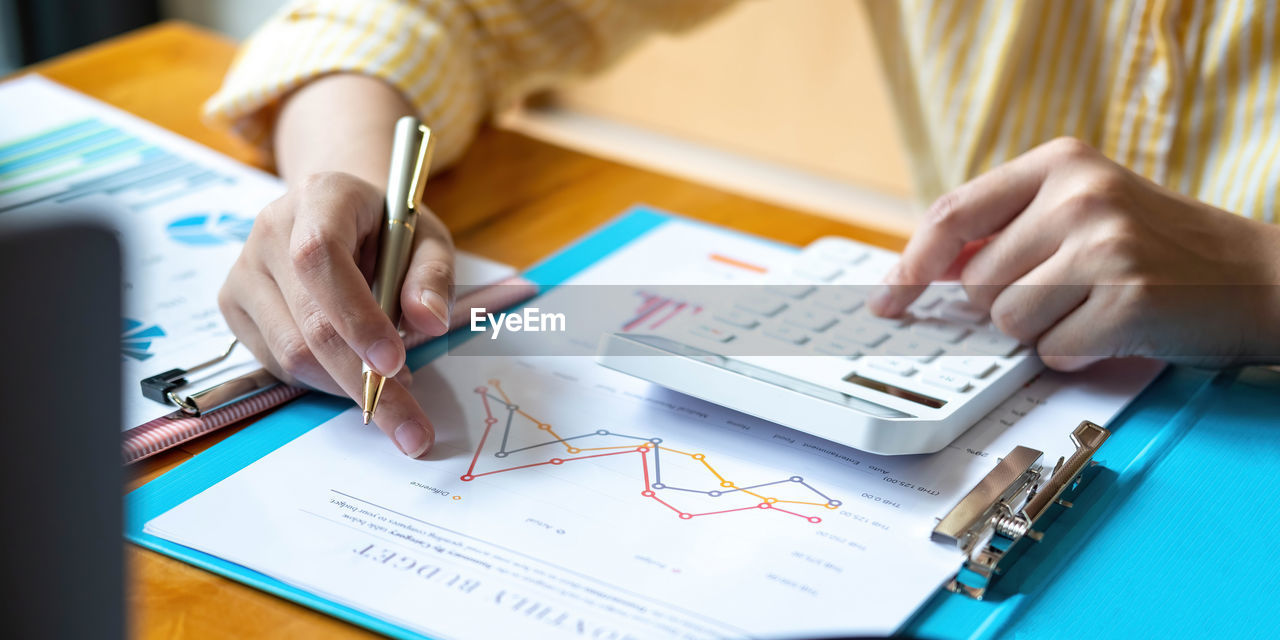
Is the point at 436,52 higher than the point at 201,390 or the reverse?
higher

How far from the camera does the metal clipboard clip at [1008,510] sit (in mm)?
401

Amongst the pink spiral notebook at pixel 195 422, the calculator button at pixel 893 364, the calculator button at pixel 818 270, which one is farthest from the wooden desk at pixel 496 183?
the calculator button at pixel 893 364

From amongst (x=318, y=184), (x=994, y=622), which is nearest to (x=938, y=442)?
(x=994, y=622)

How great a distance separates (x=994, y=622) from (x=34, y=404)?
1.06ft

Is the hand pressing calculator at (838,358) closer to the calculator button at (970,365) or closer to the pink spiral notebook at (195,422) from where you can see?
the calculator button at (970,365)

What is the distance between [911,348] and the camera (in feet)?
1.79

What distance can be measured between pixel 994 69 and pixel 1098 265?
13.5 inches

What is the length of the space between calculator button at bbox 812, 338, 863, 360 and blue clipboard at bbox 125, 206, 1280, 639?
13 cm

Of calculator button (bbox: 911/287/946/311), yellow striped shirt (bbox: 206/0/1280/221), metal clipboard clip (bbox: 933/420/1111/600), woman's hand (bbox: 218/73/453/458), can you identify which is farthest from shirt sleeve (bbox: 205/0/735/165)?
metal clipboard clip (bbox: 933/420/1111/600)

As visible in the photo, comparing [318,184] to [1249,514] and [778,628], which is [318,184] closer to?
[778,628]

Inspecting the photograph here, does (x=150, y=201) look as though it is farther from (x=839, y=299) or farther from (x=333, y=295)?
(x=839, y=299)

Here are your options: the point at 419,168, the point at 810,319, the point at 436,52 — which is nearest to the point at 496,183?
the point at 436,52

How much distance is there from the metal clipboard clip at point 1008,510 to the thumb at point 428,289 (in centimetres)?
26

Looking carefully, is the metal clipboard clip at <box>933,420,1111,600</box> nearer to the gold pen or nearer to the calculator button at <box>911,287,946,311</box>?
the calculator button at <box>911,287,946,311</box>
